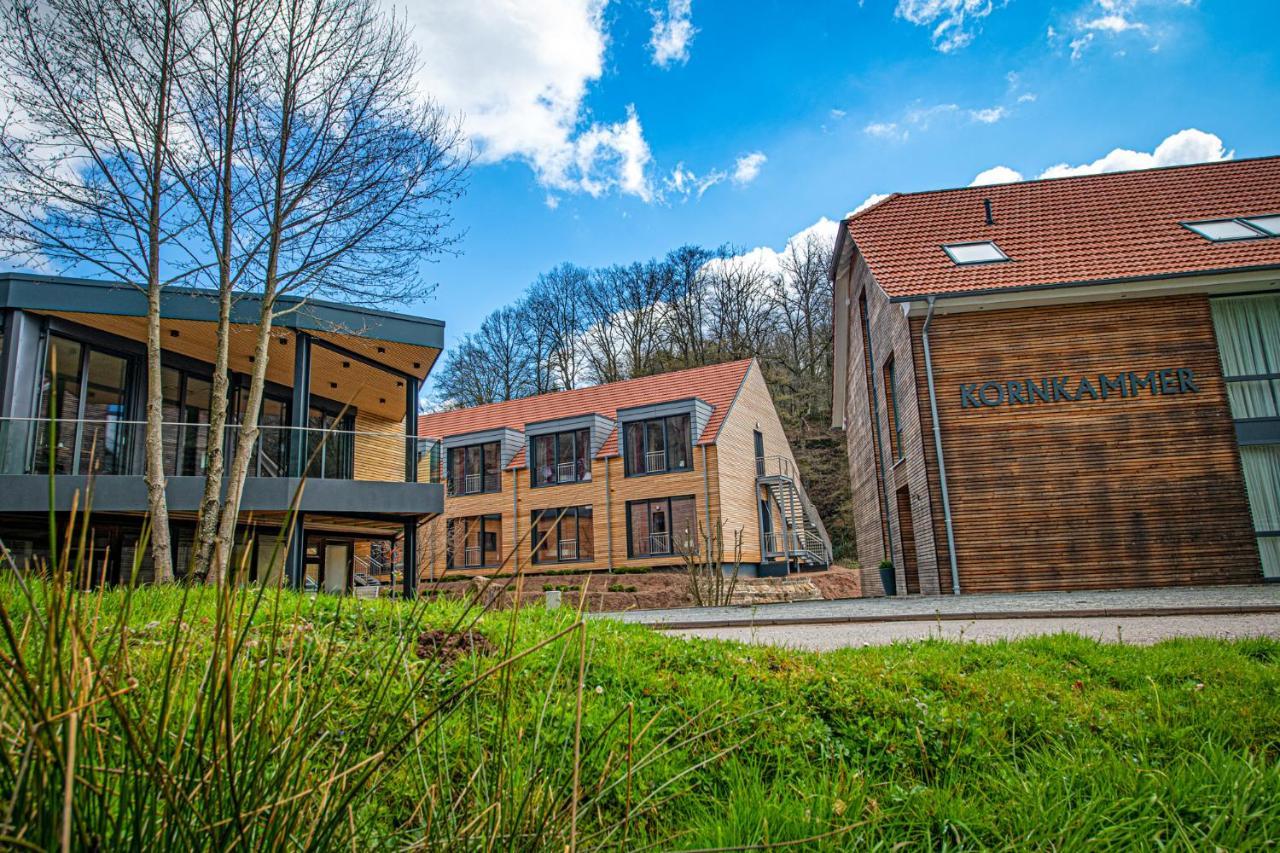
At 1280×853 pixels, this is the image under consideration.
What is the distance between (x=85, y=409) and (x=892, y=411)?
50.3 ft

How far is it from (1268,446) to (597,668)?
1447cm

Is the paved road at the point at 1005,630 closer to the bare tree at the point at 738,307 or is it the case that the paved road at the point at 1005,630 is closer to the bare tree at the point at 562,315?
the bare tree at the point at 738,307

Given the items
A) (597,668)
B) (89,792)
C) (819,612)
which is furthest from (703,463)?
(89,792)

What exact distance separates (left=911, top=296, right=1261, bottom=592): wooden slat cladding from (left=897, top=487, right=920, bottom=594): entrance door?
275 cm

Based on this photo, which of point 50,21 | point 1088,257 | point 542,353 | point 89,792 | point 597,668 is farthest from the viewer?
point 542,353

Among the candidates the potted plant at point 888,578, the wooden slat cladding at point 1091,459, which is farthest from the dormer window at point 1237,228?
the potted plant at point 888,578

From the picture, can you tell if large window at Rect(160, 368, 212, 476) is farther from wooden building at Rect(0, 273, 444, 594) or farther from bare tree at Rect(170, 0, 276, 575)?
bare tree at Rect(170, 0, 276, 575)

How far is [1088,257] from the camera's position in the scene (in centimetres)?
1513

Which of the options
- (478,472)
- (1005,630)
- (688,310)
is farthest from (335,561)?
(688,310)

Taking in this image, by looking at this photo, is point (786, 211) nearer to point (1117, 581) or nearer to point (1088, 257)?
point (1088, 257)

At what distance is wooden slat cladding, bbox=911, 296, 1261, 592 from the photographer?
43.4 ft

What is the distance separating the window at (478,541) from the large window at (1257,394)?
22.3 metres

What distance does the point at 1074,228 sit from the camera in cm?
1653

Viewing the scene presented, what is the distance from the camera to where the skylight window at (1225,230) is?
15.1m
